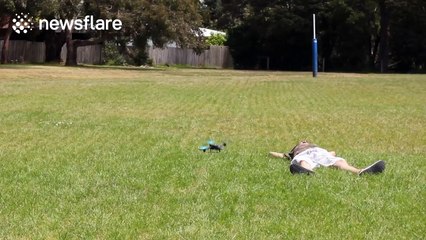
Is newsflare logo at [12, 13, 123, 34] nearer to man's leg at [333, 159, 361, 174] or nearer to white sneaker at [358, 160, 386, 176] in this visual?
man's leg at [333, 159, 361, 174]

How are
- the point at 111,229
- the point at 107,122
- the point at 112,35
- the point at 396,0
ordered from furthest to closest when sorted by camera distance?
1. the point at 396,0
2. the point at 112,35
3. the point at 107,122
4. the point at 111,229

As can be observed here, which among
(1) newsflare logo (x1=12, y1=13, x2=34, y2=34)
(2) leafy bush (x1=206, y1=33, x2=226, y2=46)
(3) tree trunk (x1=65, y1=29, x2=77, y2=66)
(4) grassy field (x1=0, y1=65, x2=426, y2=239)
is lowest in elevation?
(4) grassy field (x1=0, y1=65, x2=426, y2=239)

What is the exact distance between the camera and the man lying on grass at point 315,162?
25.1ft

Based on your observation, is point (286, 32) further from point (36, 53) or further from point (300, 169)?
point (300, 169)

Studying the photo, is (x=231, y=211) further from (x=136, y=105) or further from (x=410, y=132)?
(x=136, y=105)

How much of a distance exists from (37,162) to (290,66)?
54429 millimetres

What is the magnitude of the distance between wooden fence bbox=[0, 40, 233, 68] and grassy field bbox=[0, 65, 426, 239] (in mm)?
35380

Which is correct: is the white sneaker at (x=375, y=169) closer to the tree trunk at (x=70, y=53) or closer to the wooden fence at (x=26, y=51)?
the tree trunk at (x=70, y=53)

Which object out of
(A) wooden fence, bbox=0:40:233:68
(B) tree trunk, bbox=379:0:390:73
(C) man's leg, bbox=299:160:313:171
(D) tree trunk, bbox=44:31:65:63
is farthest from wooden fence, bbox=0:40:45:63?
(C) man's leg, bbox=299:160:313:171

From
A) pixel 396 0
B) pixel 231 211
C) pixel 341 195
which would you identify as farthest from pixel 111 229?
pixel 396 0

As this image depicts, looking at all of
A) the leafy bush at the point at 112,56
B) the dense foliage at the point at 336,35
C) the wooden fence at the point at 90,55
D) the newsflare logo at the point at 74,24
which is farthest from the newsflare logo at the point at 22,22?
the dense foliage at the point at 336,35

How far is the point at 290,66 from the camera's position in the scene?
203 ft

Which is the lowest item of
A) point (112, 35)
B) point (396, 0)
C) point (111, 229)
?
point (111, 229)

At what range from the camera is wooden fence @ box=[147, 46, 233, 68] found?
60.9 m
